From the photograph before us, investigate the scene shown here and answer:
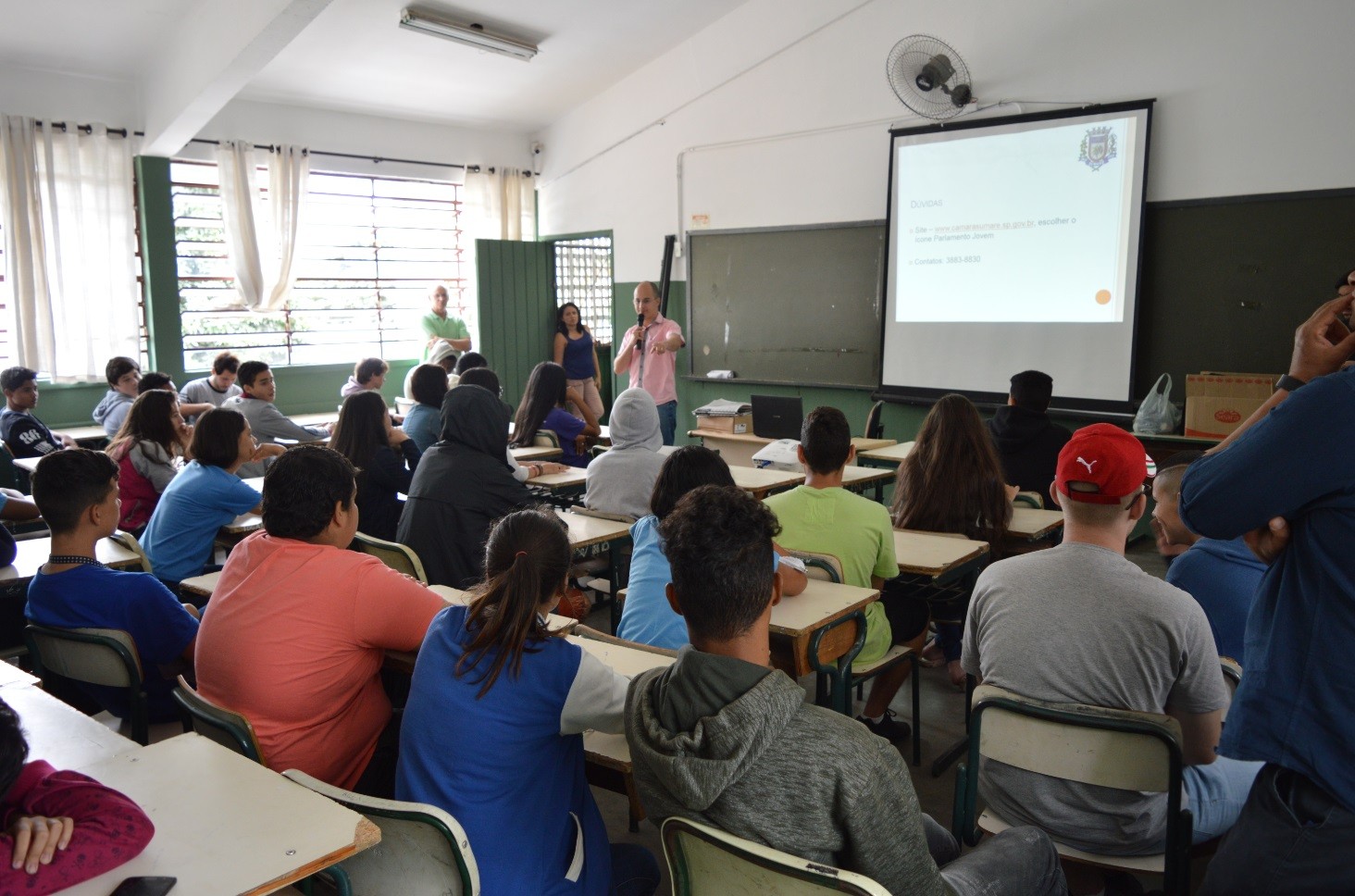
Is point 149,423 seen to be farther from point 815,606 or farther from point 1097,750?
point 1097,750

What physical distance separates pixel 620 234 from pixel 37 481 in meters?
6.89

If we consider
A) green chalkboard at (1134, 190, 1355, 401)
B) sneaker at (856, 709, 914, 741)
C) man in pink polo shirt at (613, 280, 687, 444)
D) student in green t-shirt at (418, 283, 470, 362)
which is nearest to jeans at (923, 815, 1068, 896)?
sneaker at (856, 709, 914, 741)

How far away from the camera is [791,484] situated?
4402 mm

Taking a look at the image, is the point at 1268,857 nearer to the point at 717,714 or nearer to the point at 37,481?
the point at 717,714

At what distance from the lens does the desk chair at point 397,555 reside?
9.30ft

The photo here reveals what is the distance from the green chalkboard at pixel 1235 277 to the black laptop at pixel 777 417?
2.04 meters

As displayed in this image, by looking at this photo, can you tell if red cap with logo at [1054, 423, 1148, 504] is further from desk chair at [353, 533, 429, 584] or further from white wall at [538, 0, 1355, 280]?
white wall at [538, 0, 1355, 280]

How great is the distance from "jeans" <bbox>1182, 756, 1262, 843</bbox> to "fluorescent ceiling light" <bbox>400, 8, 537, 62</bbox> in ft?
22.0

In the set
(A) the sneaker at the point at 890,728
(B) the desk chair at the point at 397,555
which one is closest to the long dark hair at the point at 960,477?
(A) the sneaker at the point at 890,728

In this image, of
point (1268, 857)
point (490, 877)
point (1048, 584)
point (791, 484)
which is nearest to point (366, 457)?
point (791, 484)

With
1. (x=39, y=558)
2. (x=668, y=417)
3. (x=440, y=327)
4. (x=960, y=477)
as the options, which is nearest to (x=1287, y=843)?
(x=960, y=477)

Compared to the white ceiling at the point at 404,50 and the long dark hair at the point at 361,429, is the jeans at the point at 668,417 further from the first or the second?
the long dark hair at the point at 361,429

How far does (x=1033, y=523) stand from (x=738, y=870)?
2.52 metres

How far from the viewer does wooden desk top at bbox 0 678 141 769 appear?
1.59 m
